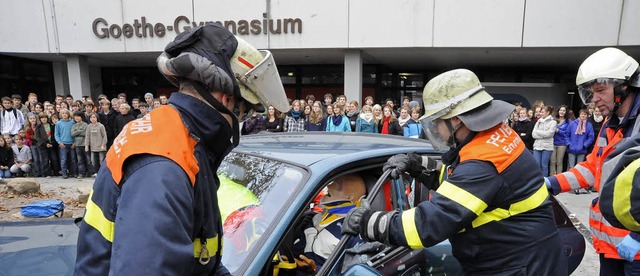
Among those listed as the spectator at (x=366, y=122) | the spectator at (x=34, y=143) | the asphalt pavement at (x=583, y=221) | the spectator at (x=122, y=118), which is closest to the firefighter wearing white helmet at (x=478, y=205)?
the asphalt pavement at (x=583, y=221)

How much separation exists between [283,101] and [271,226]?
0.59 m

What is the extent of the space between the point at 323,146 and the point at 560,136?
22.5ft

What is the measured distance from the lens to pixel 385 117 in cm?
751

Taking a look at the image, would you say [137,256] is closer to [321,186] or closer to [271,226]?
[271,226]

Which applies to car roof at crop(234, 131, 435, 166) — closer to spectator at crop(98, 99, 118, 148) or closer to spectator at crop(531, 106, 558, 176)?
spectator at crop(531, 106, 558, 176)

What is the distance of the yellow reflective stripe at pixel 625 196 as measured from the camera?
3.62ft

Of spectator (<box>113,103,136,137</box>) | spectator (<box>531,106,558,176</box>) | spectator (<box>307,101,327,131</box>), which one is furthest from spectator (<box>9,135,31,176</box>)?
spectator (<box>531,106,558,176</box>)

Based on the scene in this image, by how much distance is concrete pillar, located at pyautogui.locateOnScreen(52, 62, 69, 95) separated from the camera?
567 inches

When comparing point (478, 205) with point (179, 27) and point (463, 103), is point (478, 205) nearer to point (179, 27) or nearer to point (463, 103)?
point (463, 103)

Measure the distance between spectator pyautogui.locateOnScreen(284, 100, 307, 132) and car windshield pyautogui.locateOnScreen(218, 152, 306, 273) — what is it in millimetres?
5657

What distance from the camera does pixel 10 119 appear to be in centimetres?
Result: 836

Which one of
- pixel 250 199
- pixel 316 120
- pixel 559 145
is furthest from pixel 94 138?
pixel 559 145

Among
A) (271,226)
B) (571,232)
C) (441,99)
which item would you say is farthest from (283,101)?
(571,232)

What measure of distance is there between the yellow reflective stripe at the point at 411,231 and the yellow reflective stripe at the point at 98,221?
1093 mm
